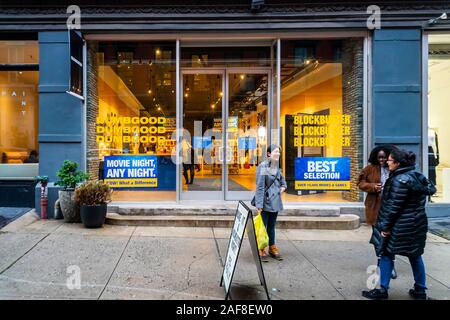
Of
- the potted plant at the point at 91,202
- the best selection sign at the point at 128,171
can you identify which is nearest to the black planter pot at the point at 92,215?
the potted plant at the point at 91,202

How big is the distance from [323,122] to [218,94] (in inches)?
114

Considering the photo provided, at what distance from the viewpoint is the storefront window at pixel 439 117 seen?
8.42 m

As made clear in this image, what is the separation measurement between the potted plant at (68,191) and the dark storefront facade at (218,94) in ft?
2.03

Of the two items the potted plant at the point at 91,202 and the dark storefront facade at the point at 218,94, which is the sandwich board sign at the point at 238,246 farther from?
the dark storefront facade at the point at 218,94

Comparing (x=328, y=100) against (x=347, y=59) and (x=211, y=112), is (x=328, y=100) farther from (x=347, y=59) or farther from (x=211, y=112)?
(x=211, y=112)

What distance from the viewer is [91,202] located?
23.3 ft

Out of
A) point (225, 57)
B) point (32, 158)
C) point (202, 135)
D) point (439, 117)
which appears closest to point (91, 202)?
point (32, 158)

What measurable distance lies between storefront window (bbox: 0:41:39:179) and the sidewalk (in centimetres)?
230

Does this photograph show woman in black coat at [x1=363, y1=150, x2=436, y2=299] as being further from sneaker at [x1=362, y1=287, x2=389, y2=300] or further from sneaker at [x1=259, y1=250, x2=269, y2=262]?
sneaker at [x1=259, y1=250, x2=269, y2=262]

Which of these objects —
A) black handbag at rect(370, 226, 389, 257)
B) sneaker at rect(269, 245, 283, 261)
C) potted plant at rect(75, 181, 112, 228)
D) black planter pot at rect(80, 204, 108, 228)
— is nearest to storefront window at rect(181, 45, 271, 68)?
potted plant at rect(75, 181, 112, 228)

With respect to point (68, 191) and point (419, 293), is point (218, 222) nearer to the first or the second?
point (68, 191)

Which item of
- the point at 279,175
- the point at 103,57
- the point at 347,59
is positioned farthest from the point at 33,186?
the point at 347,59

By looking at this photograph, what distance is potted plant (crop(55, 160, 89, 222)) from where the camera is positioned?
24.4 ft

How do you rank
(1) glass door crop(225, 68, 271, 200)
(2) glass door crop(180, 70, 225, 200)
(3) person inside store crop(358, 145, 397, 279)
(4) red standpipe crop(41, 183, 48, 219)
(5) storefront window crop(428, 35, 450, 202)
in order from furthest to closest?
(1) glass door crop(225, 68, 271, 200) → (2) glass door crop(180, 70, 225, 200) → (5) storefront window crop(428, 35, 450, 202) → (4) red standpipe crop(41, 183, 48, 219) → (3) person inside store crop(358, 145, 397, 279)
